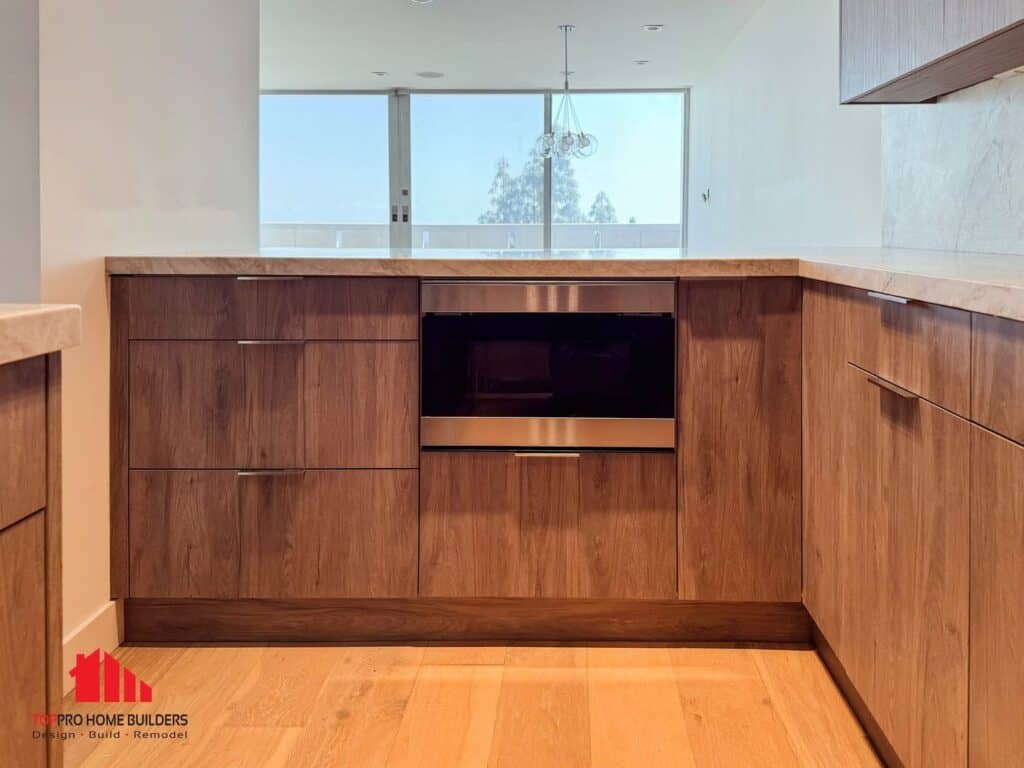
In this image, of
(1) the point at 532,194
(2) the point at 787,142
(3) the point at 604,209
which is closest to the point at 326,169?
(1) the point at 532,194

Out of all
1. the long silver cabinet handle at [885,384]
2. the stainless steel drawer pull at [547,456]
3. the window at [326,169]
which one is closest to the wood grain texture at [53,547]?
the long silver cabinet handle at [885,384]

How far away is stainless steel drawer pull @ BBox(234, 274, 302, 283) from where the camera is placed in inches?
88.1

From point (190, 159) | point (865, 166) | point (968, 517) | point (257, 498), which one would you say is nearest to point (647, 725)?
point (968, 517)

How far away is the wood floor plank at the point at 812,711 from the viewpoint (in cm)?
180

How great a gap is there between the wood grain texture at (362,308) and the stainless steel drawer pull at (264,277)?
43 mm

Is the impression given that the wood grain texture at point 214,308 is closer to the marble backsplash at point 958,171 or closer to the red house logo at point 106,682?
the red house logo at point 106,682

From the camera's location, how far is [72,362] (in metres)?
2.08

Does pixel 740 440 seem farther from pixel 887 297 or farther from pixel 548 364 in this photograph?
pixel 887 297

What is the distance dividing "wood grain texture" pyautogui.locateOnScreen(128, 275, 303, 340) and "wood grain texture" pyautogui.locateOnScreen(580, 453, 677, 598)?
792 millimetres

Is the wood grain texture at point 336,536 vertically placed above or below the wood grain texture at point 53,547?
below

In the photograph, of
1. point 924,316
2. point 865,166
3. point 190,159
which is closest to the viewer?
point 924,316

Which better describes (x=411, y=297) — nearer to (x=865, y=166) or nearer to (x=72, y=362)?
(x=72, y=362)

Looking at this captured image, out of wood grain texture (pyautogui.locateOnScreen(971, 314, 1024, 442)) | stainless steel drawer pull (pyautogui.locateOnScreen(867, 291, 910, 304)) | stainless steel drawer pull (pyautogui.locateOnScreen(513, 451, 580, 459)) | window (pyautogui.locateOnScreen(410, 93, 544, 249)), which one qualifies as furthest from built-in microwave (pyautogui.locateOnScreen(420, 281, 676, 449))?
window (pyautogui.locateOnScreen(410, 93, 544, 249))

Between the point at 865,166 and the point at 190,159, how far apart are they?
8.01ft
